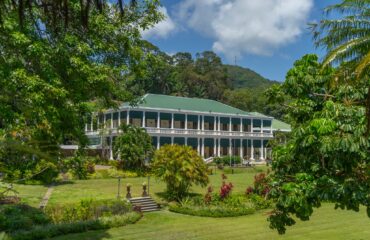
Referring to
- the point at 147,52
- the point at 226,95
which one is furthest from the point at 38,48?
the point at 226,95

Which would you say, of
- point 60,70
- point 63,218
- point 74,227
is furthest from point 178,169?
point 60,70

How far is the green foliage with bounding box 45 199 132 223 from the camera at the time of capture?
21.6m

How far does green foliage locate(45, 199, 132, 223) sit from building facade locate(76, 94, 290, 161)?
94.2ft

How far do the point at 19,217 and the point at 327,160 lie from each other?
15955 mm

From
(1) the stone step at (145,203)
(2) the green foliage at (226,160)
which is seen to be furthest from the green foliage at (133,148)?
(1) the stone step at (145,203)

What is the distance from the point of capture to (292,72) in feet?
34.6

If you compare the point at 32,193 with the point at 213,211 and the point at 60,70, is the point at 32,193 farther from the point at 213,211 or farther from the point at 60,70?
the point at 60,70

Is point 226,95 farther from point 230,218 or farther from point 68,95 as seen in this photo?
point 68,95

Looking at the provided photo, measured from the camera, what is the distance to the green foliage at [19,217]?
1917 centimetres

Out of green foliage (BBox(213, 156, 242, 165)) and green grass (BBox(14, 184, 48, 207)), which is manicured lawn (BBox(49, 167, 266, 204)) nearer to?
green grass (BBox(14, 184, 48, 207))

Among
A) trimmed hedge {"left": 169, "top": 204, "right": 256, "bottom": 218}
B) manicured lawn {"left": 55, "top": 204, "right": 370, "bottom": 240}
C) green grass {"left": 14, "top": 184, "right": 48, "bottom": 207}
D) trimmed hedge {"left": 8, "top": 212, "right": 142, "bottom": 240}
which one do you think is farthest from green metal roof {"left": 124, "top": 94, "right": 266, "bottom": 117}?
trimmed hedge {"left": 8, "top": 212, "right": 142, "bottom": 240}

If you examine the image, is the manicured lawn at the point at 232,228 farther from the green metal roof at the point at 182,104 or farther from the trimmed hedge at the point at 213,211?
the green metal roof at the point at 182,104

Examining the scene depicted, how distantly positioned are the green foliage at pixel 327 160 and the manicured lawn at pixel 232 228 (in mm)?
9694

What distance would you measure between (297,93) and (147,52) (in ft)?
18.6
